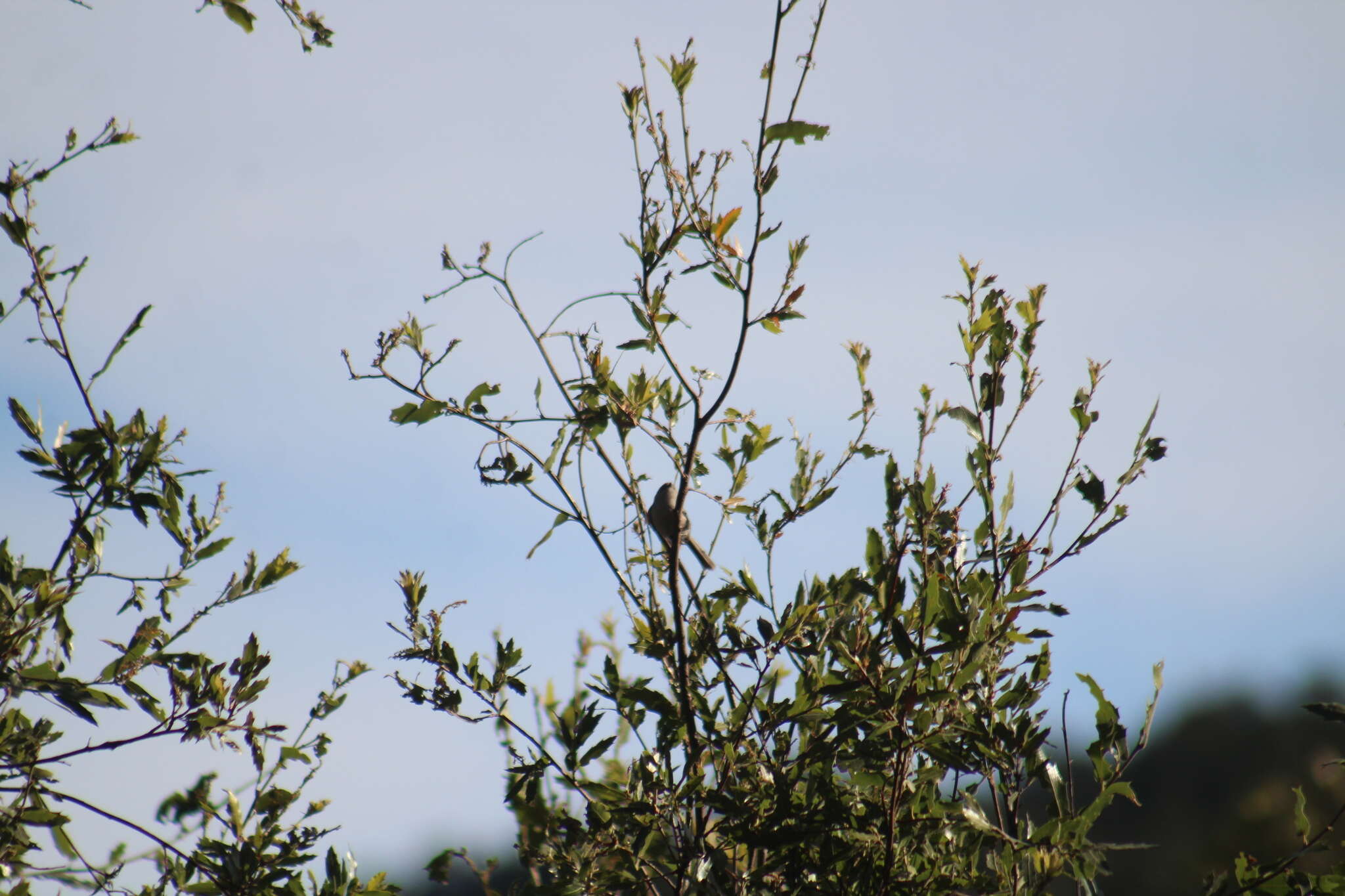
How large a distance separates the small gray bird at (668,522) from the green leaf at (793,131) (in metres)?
1.11

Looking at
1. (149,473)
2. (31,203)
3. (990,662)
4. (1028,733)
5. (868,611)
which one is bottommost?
(1028,733)

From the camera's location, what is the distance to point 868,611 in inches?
107

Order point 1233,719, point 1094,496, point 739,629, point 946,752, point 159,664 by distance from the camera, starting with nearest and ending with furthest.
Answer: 1. point 946,752
2. point 1094,496
3. point 739,629
4. point 159,664
5. point 1233,719

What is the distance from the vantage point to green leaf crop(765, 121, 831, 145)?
104 inches

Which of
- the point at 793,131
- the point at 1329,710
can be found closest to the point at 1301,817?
the point at 1329,710

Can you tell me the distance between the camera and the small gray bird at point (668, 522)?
3380 mm

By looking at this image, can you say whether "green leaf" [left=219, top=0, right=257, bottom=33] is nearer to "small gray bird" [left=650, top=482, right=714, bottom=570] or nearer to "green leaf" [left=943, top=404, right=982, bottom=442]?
"small gray bird" [left=650, top=482, right=714, bottom=570]

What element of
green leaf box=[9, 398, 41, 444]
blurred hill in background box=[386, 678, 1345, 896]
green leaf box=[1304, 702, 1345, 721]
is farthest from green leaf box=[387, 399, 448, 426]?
blurred hill in background box=[386, 678, 1345, 896]

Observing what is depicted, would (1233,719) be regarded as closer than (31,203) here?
No

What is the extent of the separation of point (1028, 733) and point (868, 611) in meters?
0.48

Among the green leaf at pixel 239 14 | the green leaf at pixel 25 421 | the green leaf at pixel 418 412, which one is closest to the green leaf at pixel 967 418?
the green leaf at pixel 418 412

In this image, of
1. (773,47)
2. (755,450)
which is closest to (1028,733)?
(755,450)

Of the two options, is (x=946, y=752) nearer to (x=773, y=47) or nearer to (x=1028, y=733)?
(x=1028, y=733)

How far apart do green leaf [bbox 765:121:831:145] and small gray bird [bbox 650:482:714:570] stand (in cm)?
111
